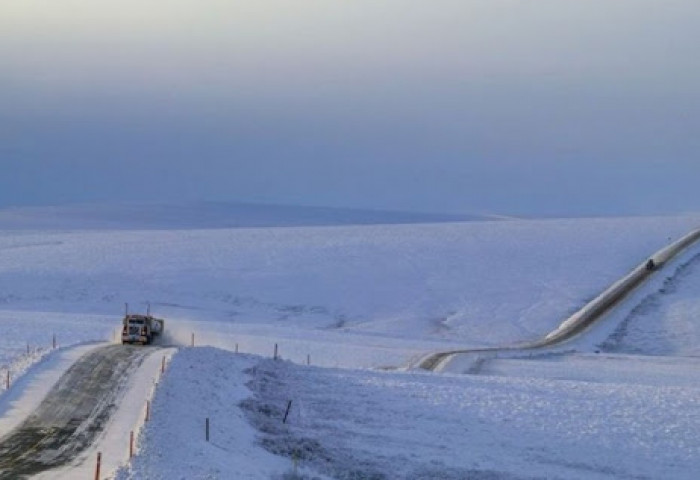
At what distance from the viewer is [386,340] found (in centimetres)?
5844

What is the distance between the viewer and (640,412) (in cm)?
3450

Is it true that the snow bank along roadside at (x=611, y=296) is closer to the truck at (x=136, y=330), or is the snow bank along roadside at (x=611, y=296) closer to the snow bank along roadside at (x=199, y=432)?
the truck at (x=136, y=330)

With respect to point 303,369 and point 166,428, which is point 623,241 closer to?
point 303,369

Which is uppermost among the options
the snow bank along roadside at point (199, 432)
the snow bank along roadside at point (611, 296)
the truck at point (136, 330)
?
the snow bank along roadside at point (611, 296)

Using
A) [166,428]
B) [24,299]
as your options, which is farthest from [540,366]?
[24,299]

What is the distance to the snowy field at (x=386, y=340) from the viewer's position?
29.4m

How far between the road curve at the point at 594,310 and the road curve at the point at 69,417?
44.7 feet

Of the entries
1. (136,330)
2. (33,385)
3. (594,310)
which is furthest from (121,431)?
(594,310)

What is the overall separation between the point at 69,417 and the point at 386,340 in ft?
95.4

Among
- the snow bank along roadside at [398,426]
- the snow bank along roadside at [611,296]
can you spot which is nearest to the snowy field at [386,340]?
the snow bank along roadside at [398,426]

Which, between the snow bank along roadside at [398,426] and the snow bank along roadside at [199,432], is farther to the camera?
the snow bank along roadside at [398,426]

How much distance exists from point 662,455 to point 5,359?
25.0 metres

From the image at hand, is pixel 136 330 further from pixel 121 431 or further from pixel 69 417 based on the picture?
pixel 121 431

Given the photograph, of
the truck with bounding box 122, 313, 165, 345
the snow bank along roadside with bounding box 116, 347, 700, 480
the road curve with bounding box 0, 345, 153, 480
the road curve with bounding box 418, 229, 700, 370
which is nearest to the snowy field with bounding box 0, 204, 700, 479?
the snow bank along roadside with bounding box 116, 347, 700, 480
